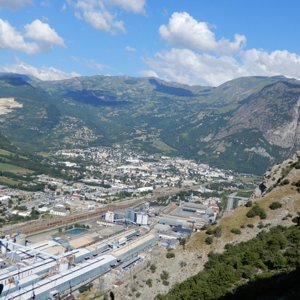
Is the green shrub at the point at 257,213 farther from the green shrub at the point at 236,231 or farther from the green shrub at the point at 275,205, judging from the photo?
the green shrub at the point at 236,231

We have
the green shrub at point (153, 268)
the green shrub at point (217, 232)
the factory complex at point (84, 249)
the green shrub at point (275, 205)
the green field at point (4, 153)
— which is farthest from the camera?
the green field at point (4, 153)

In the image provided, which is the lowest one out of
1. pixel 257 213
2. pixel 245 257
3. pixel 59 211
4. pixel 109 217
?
pixel 59 211

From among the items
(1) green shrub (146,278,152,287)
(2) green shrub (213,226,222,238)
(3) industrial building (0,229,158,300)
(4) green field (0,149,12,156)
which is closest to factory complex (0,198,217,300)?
(3) industrial building (0,229,158,300)

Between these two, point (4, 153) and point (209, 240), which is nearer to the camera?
point (209, 240)

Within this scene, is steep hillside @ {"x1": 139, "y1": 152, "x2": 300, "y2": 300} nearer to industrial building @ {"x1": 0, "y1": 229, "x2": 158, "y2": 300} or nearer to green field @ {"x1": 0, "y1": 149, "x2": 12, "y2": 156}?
industrial building @ {"x1": 0, "y1": 229, "x2": 158, "y2": 300}

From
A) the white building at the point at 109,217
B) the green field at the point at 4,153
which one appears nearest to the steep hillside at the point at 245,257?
the white building at the point at 109,217

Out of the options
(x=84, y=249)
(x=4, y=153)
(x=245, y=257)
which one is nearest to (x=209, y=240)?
(x=245, y=257)

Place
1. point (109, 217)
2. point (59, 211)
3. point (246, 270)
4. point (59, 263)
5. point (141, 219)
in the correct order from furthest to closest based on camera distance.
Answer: point (59, 211) → point (109, 217) → point (141, 219) → point (59, 263) → point (246, 270)

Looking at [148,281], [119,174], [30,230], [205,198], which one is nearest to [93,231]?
[30,230]

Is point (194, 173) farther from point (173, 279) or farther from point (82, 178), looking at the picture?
point (173, 279)

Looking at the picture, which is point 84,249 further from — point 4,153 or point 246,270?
point 4,153
